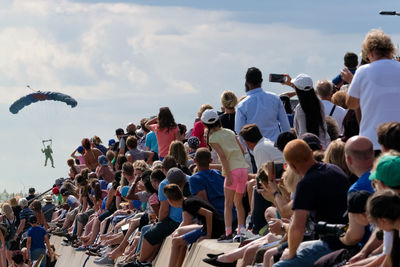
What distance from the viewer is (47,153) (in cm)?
6031

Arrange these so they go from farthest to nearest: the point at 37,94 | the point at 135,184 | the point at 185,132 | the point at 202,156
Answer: the point at 37,94
the point at 185,132
the point at 135,184
the point at 202,156

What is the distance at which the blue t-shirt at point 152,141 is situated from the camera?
61.8ft

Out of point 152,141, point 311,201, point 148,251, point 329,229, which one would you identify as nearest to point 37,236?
point 152,141

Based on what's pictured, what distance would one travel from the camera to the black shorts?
15000 mm

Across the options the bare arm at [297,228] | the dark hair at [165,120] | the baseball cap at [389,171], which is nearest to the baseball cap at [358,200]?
the baseball cap at [389,171]

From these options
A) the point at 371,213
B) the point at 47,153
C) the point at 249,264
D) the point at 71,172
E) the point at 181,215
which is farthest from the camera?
the point at 47,153

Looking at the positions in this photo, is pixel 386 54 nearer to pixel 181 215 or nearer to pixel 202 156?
pixel 202 156

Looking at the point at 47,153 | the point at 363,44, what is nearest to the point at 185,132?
the point at 363,44

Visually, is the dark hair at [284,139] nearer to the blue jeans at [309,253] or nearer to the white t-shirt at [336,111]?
the white t-shirt at [336,111]

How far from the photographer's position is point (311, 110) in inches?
454

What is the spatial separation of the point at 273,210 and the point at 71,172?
1932 centimetres

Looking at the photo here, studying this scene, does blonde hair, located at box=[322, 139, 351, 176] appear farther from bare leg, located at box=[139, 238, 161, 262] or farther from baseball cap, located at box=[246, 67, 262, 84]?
bare leg, located at box=[139, 238, 161, 262]

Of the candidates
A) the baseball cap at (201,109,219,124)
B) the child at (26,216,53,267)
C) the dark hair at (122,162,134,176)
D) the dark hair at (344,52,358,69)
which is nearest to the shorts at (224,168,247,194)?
the baseball cap at (201,109,219,124)

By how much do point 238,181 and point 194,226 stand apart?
1.12m
